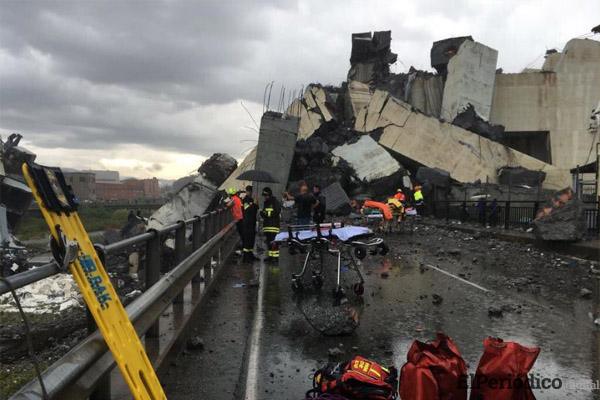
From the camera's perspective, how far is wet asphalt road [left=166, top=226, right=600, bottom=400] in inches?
187

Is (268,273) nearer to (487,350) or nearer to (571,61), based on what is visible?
(487,350)

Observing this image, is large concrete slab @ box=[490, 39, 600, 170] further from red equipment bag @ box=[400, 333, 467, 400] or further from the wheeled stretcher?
red equipment bag @ box=[400, 333, 467, 400]

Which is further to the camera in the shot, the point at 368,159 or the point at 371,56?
the point at 371,56

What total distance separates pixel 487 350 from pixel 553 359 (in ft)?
7.16

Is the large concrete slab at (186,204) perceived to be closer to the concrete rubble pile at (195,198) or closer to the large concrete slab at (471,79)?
the concrete rubble pile at (195,198)

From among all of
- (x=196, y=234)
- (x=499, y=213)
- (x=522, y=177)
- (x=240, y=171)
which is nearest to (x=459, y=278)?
(x=196, y=234)

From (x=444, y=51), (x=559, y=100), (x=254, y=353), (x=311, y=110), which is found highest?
(x=444, y=51)

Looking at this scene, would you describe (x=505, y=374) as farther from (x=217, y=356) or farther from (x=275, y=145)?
(x=275, y=145)

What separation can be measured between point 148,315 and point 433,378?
2214 mm

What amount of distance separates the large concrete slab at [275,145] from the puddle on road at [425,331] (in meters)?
20.2

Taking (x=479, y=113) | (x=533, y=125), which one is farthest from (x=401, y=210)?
(x=533, y=125)

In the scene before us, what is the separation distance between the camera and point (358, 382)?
3473mm

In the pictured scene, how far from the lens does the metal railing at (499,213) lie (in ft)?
52.8

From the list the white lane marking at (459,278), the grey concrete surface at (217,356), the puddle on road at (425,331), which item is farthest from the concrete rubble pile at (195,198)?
the grey concrete surface at (217,356)
